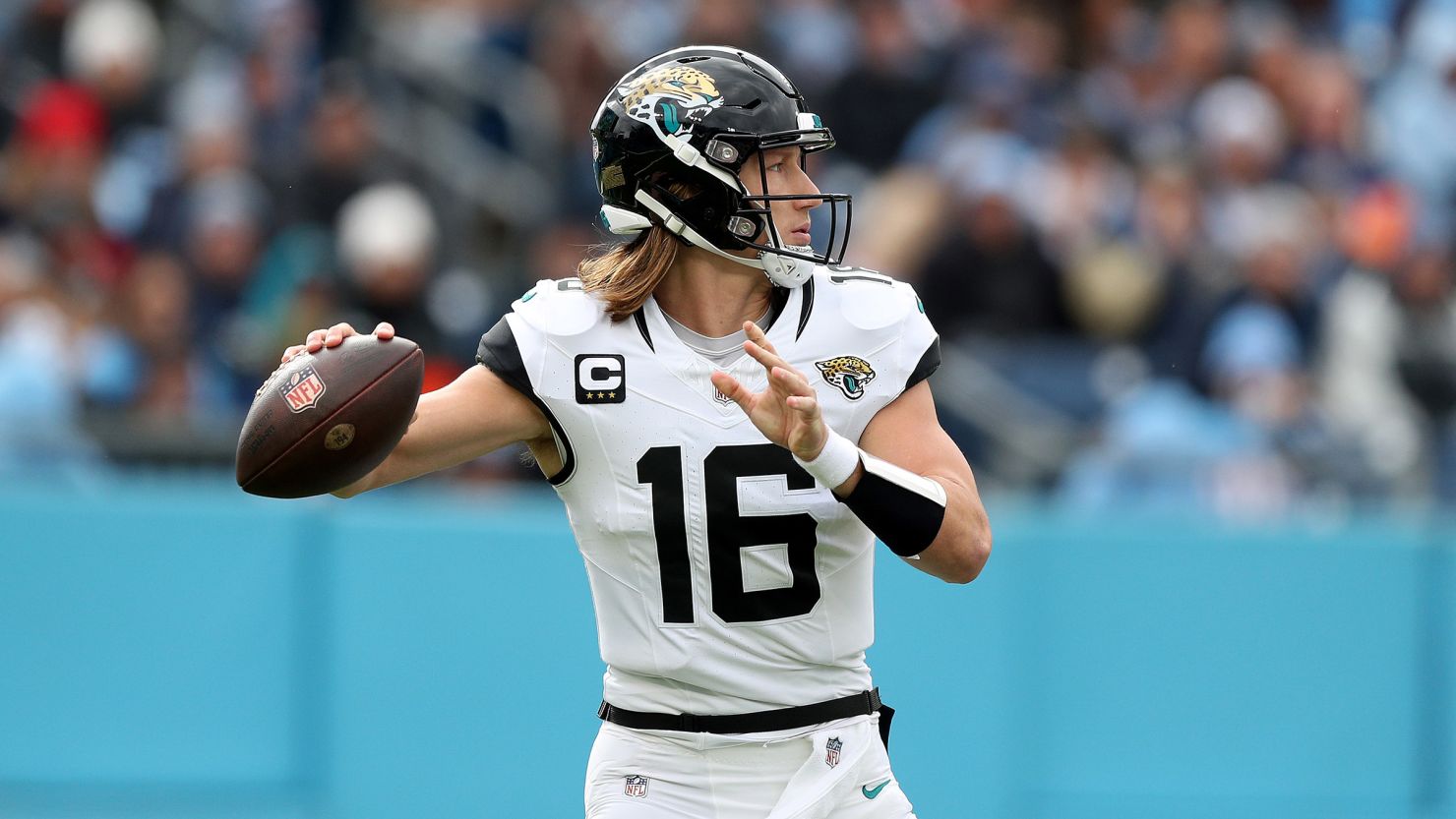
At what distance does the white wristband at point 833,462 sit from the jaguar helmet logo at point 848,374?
0.28m

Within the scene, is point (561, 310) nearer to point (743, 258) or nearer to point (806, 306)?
point (743, 258)

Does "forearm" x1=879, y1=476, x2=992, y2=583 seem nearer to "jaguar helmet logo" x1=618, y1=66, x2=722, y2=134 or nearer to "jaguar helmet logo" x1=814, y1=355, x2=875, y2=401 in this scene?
"jaguar helmet logo" x1=814, y1=355, x2=875, y2=401

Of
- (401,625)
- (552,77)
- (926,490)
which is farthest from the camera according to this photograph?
(552,77)

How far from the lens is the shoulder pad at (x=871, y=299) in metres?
3.67

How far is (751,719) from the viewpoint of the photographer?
3.57 meters

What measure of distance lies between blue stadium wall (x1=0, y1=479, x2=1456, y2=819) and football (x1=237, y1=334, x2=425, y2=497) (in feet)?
10.1

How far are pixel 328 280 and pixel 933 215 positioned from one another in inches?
115

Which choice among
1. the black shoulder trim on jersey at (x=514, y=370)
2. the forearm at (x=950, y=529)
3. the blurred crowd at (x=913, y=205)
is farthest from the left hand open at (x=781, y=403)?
the blurred crowd at (x=913, y=205)

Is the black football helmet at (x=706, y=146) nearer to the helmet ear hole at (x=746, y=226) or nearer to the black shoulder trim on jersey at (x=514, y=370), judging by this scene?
the helmet ear hole at (x=746, y=226)

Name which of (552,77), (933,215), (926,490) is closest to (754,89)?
(926,490)

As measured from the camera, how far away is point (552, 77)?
10.4 meters

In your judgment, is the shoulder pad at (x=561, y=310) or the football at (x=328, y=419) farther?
the shoulder pad at (x=561, y=310)

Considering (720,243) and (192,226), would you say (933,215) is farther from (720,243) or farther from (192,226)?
(720,243)

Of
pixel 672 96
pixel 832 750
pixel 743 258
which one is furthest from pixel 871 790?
pixel 672 96
